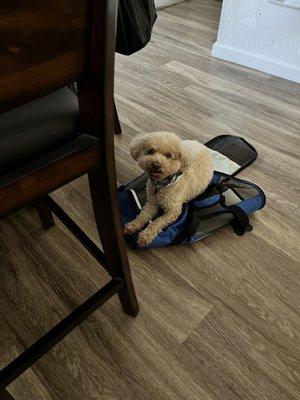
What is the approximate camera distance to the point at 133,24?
1.08 meters

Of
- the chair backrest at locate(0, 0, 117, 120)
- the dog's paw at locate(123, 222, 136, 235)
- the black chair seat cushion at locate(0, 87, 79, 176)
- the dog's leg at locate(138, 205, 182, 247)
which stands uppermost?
the chair backrest at locate(0, 0, 117, 120)

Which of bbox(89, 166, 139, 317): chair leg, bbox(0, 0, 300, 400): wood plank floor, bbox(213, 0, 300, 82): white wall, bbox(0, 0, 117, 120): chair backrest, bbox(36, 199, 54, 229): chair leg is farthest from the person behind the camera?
bbox(213, 0, 300, 82): white wall

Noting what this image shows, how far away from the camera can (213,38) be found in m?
2.56

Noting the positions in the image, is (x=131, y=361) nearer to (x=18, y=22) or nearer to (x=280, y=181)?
(x=18, y=22)

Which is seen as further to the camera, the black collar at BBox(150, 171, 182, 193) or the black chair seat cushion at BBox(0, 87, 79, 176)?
the black collar at BBox(150, 171, 182, 193)

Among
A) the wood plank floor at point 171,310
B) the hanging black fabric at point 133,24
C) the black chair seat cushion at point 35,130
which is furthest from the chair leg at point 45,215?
the hanging black fabric at point 133,24

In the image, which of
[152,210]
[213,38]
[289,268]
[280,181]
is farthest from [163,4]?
[289,268]

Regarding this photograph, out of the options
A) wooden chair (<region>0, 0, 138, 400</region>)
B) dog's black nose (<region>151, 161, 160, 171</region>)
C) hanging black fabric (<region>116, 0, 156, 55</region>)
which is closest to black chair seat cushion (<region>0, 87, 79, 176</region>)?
wooden chair (<region>0, 0, 138, 400</region>)

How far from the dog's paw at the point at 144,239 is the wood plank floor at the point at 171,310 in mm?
44

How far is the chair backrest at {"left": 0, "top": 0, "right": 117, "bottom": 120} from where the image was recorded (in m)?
0.34

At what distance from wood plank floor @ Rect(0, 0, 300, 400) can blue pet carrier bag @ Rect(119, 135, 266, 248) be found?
5 cm

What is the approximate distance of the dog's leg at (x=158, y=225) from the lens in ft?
3.44

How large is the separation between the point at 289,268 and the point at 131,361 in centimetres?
58

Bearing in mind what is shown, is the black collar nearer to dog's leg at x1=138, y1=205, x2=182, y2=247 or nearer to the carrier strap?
dog's leg at x1=138, y1=205, x2=182, y2=247
